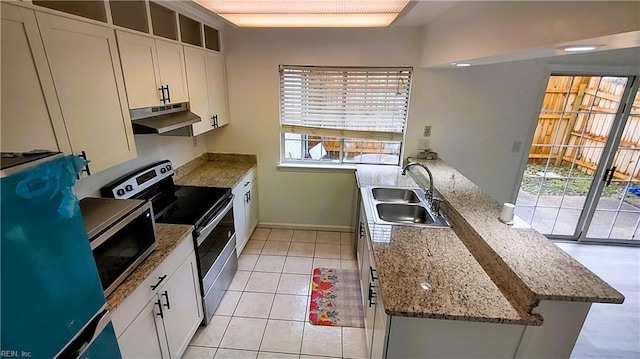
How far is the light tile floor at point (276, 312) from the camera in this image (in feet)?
6.80

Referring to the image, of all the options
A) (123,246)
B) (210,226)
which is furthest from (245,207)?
(123,246)

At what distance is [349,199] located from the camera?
3547 millimetres

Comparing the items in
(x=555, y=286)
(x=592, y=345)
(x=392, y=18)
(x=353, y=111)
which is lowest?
(x=592, y=345)

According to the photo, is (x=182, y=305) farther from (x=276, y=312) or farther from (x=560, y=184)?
(x=560, y=184)

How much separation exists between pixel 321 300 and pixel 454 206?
4.60 ft

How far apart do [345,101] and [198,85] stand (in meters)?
1.52

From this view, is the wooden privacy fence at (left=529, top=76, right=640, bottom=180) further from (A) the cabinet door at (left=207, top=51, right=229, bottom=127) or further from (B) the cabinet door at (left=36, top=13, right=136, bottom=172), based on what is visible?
(B) the cabinet door at (left=36, top=13, right=136, bottom=172)

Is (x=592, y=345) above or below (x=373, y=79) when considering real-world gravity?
below

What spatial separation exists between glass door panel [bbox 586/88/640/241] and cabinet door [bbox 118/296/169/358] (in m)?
4.73

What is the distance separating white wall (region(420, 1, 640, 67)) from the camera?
0.98 metres

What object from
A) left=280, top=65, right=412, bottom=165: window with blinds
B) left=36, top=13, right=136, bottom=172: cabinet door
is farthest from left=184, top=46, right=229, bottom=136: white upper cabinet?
left=36, top=13, right=136, bottom=172: cabinet door

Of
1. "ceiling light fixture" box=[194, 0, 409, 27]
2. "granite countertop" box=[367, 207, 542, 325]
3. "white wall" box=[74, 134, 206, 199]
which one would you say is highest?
"ceiling light fixture" box=[194, 0, 409, 27]

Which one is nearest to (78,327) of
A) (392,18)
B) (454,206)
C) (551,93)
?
(454,206)

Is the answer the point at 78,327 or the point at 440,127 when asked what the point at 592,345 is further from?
the point at 78,327
